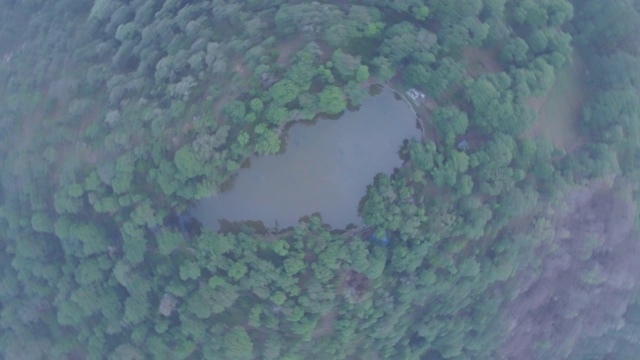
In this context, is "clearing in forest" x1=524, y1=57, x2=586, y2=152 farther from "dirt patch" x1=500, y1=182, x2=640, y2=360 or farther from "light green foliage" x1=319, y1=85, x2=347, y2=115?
"light green foliage" x1=319, y1=85, x2=347, y2=115

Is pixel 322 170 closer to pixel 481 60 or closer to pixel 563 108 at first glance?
pixel 481 60

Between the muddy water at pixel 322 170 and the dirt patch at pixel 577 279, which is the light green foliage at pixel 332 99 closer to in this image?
the muddy water at pixel 322 170

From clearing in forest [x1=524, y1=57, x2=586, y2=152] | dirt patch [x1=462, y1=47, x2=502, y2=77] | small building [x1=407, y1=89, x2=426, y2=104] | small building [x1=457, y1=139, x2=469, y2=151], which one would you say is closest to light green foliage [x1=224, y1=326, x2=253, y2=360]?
small building [x1=457, y1=139, x2=469, y2=151]

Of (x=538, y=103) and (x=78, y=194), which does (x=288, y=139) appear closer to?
(x=78, y=194)

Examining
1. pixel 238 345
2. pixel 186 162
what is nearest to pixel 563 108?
pixel 186 162

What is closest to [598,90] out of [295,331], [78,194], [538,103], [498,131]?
[538,103]

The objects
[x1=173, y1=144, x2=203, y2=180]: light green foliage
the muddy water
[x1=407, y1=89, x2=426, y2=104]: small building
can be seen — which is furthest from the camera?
the muddy water

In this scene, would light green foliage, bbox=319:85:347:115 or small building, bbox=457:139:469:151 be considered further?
small building, bbox=457:139:469:151
